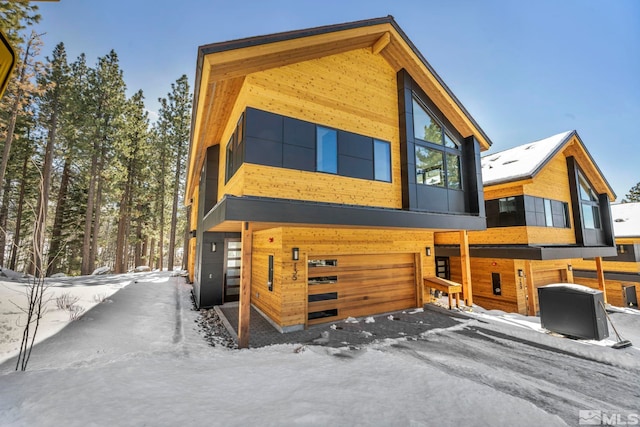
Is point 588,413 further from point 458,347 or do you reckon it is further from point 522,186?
point 522,186

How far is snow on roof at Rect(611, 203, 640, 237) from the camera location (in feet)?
65.2

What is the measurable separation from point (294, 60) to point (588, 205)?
19573mm

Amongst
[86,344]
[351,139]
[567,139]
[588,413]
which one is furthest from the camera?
[567,139]

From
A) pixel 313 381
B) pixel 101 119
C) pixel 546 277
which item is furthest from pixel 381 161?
pixel 101 119

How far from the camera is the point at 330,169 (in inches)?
306

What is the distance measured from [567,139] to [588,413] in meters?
15.2

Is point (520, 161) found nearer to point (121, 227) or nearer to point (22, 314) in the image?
point (22, 314)

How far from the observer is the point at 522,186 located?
43.2 feet

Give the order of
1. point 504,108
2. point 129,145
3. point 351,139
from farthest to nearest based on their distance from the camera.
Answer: point 504,108
point 129,145
point 351,139

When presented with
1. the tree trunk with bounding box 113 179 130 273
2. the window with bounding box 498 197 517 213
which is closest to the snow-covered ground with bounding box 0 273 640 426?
the window with bounding box 498 197 517 213

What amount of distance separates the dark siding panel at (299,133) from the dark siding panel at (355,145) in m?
0.94

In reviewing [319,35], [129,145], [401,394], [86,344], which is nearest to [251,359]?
[401,394]

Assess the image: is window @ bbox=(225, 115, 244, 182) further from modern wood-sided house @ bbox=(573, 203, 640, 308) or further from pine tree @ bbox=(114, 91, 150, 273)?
modern wood-sided house @ bbox=(573, 203, 640, 308)

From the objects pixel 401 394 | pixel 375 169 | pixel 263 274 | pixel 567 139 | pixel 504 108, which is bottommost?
pixel 401 394
